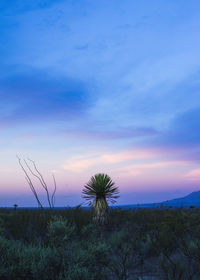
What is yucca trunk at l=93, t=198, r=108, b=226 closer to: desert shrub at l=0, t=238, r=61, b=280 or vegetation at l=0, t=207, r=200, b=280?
vegetation at l=0, t=207, r=200, b=280

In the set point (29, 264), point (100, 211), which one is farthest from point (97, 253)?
point (100, 211)

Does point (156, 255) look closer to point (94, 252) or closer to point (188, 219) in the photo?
point (188, 219)

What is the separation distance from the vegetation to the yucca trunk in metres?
0.36

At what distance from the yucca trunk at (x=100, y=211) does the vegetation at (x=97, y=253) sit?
1.17 ft

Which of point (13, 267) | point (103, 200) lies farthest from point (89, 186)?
point (13, 267)

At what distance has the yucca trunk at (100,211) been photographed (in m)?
11.7

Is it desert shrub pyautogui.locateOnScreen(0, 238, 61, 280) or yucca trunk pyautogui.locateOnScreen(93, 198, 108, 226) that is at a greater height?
yucca trunk pyautogui.locateOnScreen(93, 198, 108, 226)

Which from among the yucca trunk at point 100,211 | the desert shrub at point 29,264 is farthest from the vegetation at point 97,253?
the yucca trunk at point 100,211

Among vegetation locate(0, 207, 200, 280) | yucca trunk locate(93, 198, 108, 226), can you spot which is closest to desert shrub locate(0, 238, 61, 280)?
vegetation locate(0, 207, 200, 280)

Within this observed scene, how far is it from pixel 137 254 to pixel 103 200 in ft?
11.8

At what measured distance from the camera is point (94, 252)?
19.6ft

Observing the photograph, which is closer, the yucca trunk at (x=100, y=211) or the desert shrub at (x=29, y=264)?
the desert shrub at (x=29, y=264)

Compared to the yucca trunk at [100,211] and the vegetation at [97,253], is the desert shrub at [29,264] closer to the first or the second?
the vegetation at [97,253]

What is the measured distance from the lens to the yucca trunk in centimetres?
1168
